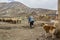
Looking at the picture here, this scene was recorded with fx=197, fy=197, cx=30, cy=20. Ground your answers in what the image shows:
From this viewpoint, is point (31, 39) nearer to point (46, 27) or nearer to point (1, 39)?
point (1, 39)

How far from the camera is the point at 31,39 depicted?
11.8 m

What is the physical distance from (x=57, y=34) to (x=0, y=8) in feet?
224

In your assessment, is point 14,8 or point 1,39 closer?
point 1,39

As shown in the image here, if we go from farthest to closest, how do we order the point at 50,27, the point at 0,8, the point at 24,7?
the point at 24,7 < the point at 0,8 < the point at 50,27

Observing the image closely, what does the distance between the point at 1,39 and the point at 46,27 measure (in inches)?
148

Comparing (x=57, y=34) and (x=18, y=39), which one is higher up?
(x=57, y=34)

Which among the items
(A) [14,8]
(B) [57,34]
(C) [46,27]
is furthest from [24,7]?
(B) [57,34]

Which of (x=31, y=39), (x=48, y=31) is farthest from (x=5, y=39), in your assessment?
(x=48, y=31)

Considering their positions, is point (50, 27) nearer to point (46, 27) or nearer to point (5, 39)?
point (46, 27)

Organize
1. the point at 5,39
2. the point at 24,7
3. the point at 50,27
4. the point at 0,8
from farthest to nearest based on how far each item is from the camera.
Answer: the point at 24,7, the point at 0,8, the point at 50,27, the point at 5,39

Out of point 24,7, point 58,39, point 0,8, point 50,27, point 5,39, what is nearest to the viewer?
point 58,39

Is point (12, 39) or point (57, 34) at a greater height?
point (57, 34)

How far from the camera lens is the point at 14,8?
79062 millimetres

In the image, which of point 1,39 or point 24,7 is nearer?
point 1,39
